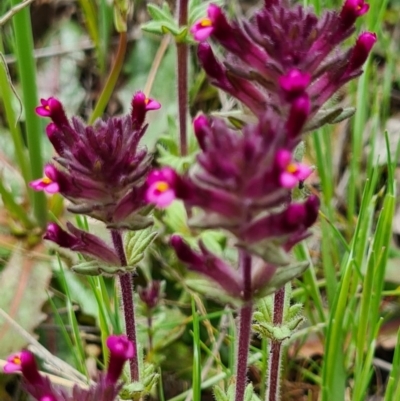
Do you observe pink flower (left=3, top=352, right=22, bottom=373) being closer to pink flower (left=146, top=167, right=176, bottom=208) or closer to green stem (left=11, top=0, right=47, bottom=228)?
pink flower (left=146, top=167, right=176, bottom=208)

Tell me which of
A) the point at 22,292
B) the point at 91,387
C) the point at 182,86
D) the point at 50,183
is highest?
the point at 182,86

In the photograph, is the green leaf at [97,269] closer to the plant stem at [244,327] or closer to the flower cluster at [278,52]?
the plant stem at [244,327]

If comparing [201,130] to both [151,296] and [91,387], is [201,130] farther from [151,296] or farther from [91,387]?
[151,296]

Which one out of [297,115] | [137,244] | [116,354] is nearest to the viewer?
[297,115]

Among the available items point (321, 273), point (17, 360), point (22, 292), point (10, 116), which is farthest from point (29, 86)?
point (321, 273)

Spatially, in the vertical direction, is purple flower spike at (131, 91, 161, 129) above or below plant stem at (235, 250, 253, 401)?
above

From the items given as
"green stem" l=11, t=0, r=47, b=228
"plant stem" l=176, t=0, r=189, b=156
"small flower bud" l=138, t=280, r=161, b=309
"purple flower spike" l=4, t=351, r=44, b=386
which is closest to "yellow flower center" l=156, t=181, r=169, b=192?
"purple flower spike" l=4, t=351, r=44, b=386

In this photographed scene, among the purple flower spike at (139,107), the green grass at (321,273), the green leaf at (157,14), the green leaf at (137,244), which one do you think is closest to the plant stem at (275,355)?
the green grass at (321,273)
